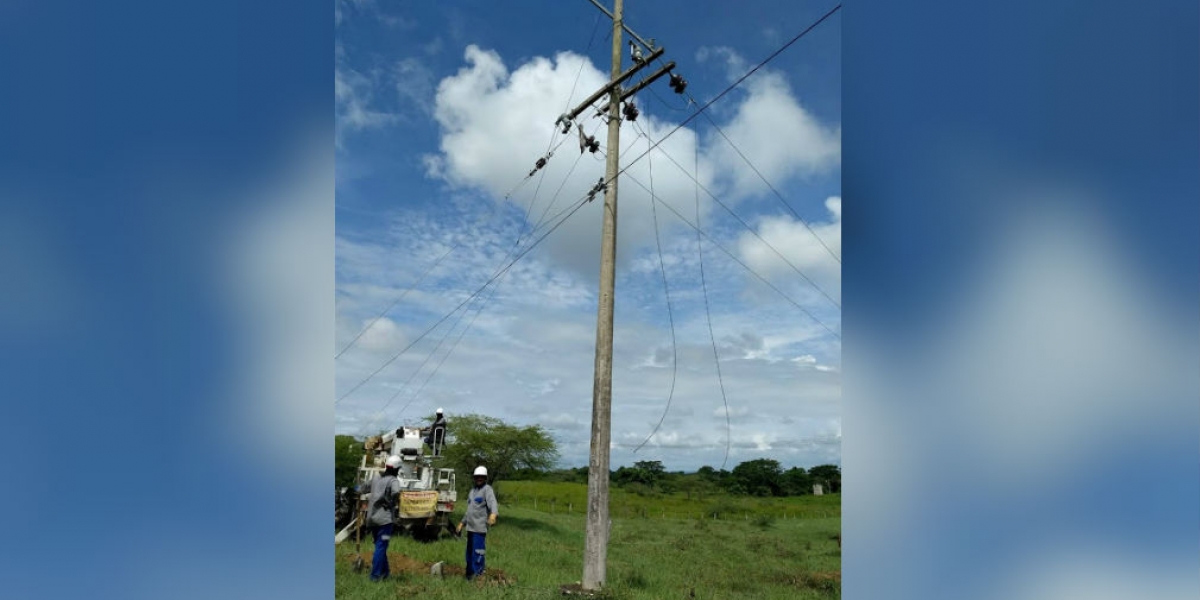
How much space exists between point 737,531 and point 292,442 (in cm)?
1804

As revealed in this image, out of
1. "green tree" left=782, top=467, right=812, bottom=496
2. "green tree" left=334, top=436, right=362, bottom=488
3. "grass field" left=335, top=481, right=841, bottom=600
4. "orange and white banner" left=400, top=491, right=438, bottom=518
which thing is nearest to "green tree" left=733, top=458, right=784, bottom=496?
"green tree" left=782, top=467, right=812, bottom=496

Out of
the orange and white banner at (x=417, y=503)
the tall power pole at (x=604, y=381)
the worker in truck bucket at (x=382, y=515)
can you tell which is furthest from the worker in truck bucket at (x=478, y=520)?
the orange and white banner at (x=417, y=503)

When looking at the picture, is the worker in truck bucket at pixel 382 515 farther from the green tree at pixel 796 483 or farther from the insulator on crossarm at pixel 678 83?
the green tree at pixel 796 483

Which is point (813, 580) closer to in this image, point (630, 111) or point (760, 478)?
point (630, 111)

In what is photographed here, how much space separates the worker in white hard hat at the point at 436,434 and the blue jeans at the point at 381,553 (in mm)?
5079

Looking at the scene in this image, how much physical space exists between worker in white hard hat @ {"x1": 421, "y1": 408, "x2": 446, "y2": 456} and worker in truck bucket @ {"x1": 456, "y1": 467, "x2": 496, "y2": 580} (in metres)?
4.93

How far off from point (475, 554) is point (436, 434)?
18.2 feet

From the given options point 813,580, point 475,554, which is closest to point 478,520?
point 475,554

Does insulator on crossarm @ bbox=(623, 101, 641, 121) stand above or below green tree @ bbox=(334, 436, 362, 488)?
above

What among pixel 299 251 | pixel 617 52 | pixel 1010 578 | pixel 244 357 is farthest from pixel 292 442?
pixel 617 52

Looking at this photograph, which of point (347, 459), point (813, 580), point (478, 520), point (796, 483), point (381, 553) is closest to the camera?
point (381, 553)

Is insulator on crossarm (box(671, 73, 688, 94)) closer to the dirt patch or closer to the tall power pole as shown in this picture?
the tall power pole

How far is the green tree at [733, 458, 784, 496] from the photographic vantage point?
3338 centimetres

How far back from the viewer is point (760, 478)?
113 feet
